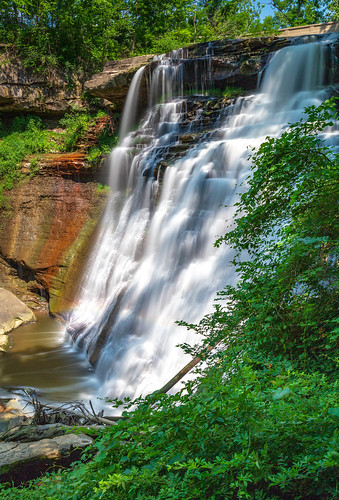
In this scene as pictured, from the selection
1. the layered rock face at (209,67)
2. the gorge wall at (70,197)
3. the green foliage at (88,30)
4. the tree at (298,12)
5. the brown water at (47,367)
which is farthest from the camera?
the tree at (298,12)

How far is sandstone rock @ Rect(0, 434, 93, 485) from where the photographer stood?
145 inches

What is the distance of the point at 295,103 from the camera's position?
10.8 m

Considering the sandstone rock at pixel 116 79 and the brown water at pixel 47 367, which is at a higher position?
the sandstone rock at pixel 116 79

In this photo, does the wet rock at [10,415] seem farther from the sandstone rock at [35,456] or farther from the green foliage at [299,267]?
the green foliage at [299,267]

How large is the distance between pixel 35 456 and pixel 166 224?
20.7 ft

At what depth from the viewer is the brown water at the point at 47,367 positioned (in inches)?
291

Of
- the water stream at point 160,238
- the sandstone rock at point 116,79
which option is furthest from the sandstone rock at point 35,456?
the sandstone rock at point 116,79

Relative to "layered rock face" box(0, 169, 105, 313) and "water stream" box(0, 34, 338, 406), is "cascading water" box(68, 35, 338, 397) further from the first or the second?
"layered rock face" box(0, 169, 105, 313)

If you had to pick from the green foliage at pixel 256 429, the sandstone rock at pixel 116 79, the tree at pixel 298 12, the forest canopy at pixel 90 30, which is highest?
the tree at pixel 298 12

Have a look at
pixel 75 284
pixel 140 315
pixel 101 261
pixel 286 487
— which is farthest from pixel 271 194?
pixel 75 284

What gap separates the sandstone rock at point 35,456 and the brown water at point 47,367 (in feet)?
9.83

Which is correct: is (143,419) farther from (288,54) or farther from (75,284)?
(288,54)

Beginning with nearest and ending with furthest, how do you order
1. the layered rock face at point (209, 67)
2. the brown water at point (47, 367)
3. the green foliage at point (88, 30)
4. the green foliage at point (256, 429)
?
the green foliage at point (256, 429) → the brown water at point (47, 367) → the layered rock face at point (209, 67) → the green foliage at point (88, 30)

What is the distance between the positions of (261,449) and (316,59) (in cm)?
1154
